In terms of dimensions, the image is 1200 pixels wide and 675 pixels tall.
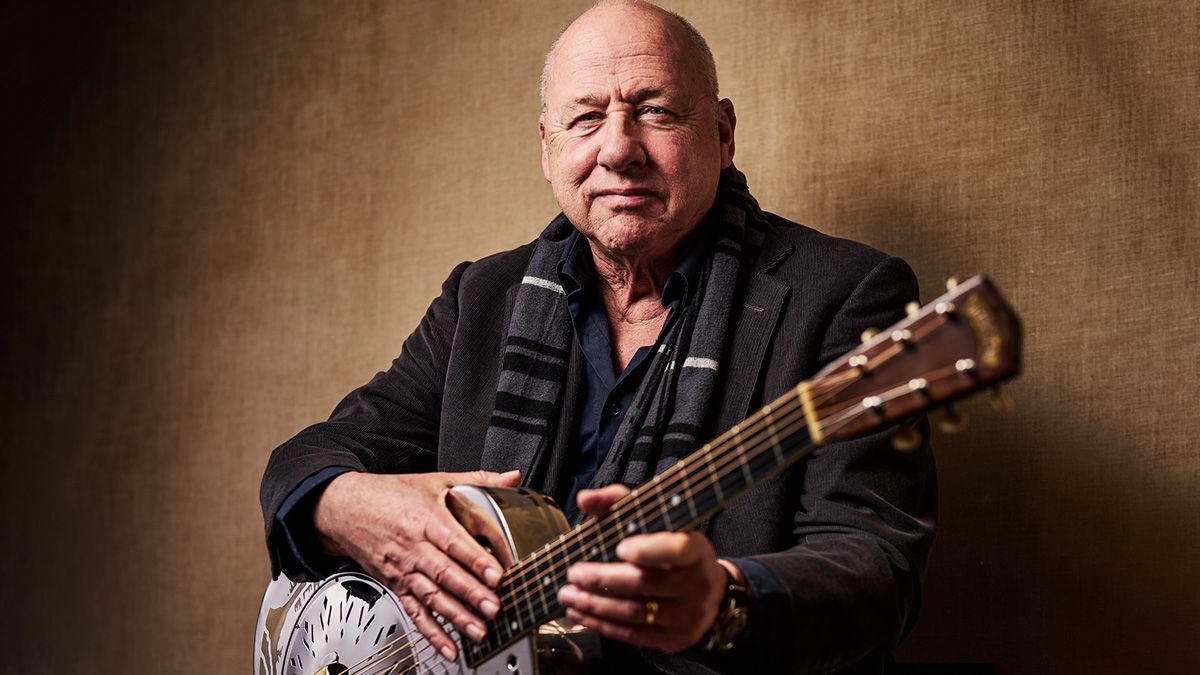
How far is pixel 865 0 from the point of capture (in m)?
1.88

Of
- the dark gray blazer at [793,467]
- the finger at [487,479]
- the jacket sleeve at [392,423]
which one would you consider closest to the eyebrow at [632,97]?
the dark gray blazer at [793,467]

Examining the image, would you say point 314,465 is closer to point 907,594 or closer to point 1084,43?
point 907,594

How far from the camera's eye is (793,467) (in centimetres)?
142

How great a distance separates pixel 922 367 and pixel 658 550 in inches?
10.7

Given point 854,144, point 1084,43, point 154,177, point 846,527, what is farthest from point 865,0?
point 154,177

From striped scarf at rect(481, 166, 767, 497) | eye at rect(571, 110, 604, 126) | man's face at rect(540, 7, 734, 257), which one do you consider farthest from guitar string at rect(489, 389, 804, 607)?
eye at rect(571, 110, 604, 126)

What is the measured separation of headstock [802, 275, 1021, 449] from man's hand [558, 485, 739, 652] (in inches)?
6.6

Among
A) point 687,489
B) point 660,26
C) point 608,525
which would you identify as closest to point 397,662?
point 608,525

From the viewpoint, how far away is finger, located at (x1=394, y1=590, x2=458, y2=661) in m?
1.25

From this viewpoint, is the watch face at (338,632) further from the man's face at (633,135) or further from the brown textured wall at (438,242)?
the brown textured wall at (438,242)

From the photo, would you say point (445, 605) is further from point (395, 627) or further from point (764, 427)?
point (764, 427)

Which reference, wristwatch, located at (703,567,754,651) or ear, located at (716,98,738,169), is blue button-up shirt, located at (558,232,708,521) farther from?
wristwatch, located at (703,567,754,651)

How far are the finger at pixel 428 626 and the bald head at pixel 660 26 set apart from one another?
2.78ft

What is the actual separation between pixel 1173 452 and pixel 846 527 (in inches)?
23.0
